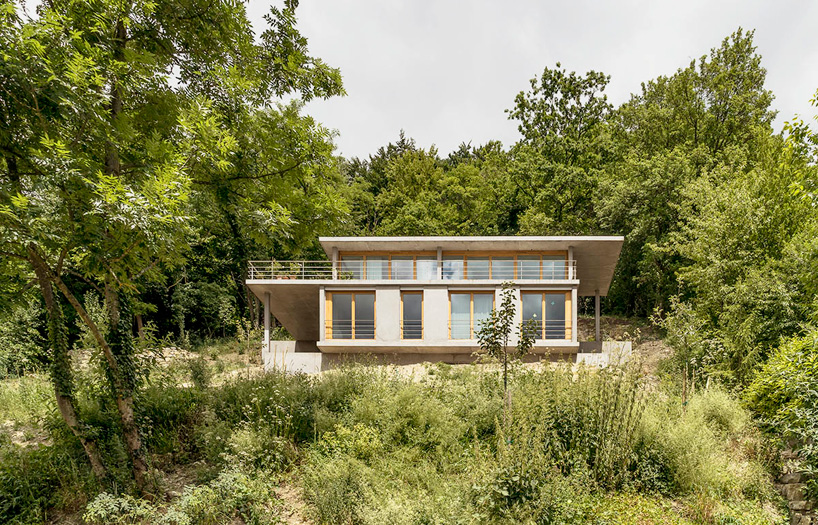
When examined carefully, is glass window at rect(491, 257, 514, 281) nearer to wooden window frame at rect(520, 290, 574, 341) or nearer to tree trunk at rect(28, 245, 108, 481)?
A: wooden window frame at rect(520, 290, 574, 341)

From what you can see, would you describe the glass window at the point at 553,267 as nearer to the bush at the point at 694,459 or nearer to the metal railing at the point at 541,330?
the metal railing at the point at 541,330

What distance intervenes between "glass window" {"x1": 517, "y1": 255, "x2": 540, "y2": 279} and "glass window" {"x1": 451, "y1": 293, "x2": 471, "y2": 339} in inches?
101

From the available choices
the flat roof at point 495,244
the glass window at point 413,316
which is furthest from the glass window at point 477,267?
the glass window at point 413,316

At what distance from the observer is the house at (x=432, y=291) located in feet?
49.7

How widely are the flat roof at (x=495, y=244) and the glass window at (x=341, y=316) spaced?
1.96 meters

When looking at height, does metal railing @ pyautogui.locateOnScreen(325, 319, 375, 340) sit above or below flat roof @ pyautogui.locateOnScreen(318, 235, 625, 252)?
below

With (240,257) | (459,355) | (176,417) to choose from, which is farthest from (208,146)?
(240,257)

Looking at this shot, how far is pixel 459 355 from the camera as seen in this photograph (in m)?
15.4

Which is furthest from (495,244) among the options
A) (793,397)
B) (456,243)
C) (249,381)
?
(249,381)

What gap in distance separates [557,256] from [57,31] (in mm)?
15367

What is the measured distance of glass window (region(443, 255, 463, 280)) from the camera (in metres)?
16.5

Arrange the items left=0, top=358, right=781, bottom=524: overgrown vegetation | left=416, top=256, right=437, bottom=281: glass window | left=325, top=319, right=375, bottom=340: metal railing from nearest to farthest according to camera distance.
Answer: left=0, top=358, right=781, bottom=524: overgrown vegetation
left=325, top=319, right=375, bottom=340: metal railing
left=416, top=256, right=437, bottom=281: glass window

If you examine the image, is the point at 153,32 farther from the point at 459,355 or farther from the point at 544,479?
the point at 459,355

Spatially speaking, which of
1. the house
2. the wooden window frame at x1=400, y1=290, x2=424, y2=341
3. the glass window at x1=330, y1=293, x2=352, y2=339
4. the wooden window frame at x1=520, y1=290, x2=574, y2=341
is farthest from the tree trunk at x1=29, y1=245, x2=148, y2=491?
the wooden window frame at x1=520, y1=290, x2=574, y2=341
